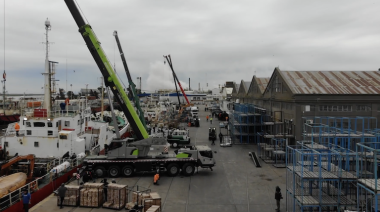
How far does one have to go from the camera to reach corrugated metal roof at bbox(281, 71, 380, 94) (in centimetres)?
2536

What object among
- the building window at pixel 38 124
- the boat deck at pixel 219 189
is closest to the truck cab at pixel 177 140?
the boat deck at pixel 219 189

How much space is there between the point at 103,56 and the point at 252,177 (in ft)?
44.4

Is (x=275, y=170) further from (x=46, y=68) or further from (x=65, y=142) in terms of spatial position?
(x=46, y=68)

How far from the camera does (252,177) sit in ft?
64.8

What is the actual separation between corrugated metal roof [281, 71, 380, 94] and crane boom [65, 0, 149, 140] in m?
14.3

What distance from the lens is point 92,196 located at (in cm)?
1396

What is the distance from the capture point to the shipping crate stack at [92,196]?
13953 mm

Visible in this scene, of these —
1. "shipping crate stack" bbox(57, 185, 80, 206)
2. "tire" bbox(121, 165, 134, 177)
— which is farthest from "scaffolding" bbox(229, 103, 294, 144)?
"shipping crate stack" bbox(57, 185, 80, 206)

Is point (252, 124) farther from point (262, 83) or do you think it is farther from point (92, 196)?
point (92, 196)

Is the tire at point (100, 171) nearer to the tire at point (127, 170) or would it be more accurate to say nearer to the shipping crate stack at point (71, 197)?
the tire at point (127, 170)

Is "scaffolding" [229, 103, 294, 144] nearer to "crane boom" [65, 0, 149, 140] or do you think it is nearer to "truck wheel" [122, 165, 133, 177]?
"crane boom" [65, 0, 149, 140]

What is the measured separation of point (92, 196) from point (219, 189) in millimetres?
7377

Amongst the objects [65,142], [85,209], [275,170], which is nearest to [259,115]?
[275,170]

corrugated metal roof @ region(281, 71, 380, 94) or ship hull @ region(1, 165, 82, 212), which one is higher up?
corrugated metal roof @ region(281, 71, 380, 94)
